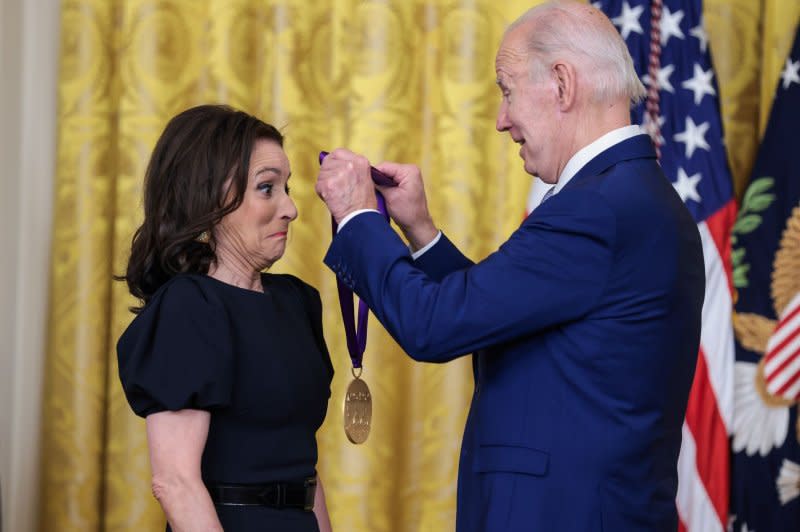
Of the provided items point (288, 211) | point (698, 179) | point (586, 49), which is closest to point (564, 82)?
point (586, 49)

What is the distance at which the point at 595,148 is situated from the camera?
204cm

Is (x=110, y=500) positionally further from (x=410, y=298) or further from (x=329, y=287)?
(x=410, y=298)

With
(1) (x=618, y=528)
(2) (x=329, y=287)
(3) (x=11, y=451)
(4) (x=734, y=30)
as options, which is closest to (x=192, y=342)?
(1) (x=618, y=528)

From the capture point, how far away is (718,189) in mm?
3598

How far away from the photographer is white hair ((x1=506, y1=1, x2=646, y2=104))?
2.03 metres

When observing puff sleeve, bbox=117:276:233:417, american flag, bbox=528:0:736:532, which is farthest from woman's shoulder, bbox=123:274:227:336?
american flag, bbox=528:0:736:532

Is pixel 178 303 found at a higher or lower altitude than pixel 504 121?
lower

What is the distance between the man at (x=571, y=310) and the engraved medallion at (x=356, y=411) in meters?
0.35

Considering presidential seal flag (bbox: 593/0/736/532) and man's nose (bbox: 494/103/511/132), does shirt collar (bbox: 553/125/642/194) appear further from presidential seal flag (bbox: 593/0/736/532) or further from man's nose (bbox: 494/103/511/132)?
presidential seal flag (bbox: 593/0/736/532)

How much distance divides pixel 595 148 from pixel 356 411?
2.59 feet

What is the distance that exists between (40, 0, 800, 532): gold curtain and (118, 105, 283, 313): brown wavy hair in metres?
1.51

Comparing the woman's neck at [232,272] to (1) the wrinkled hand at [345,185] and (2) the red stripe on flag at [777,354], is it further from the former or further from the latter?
(2) the red stripe on flag at [777,354]

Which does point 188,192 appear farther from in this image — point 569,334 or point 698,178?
point 698,178

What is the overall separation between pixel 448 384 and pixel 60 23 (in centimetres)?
183
